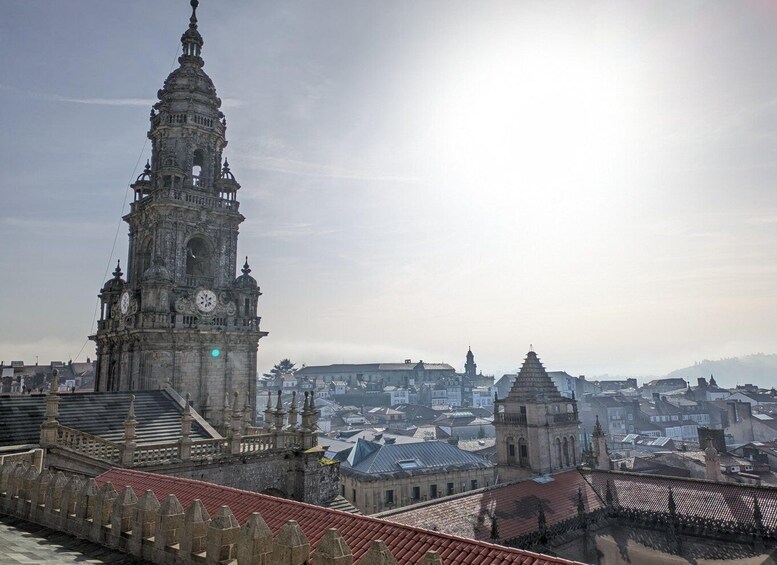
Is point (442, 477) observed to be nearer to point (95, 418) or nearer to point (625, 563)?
point (625, 563)

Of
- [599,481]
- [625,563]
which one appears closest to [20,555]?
[625,563]

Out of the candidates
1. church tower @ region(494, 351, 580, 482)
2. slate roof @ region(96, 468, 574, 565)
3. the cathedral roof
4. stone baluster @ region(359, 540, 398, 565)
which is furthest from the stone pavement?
the cathedral roof

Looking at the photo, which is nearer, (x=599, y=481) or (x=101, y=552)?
(x=101, y=552)

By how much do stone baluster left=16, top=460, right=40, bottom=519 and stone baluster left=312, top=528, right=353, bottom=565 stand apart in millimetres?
9779

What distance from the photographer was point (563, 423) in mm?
48844

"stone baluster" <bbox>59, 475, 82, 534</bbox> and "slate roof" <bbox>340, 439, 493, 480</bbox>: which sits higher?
"stone baluster" <bbox>59, 475, 82, 534</bbox>

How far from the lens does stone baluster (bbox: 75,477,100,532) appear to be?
451 inches

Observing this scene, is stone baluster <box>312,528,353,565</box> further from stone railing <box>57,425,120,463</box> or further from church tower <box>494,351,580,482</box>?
church tower <box>494,351,580,482</box>

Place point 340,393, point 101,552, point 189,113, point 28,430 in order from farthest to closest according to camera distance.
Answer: point 340,393 → point 189,113 → point 28,430 → point 101,552

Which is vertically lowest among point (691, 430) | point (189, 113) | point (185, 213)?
point (691, 430)

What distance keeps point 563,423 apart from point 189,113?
1673 inches

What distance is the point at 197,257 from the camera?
4088 cm

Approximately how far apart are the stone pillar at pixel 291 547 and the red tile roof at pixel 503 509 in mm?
23380

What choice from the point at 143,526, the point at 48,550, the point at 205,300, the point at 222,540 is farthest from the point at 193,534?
the point at 205,300
